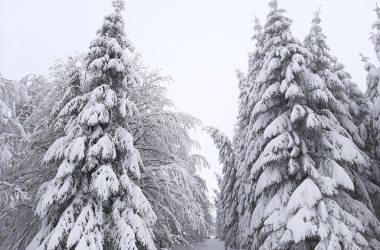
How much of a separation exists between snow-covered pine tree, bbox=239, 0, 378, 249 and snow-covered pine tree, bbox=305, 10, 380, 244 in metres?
0.55

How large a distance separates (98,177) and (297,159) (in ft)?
27.5

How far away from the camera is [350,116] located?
1802 centimetres

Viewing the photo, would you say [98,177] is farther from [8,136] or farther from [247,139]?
[247,139]

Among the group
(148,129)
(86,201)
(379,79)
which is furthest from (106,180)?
(379,79)

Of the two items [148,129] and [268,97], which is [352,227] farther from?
[148,129]

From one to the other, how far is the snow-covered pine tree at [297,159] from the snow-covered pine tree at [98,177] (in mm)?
5449

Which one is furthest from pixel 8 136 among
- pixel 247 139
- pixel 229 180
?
pixel 229 180

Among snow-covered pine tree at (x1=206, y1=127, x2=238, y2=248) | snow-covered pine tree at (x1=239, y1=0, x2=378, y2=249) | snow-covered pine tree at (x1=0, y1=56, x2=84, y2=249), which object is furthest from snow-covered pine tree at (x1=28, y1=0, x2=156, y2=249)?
snow-covered pine tree at (x1=206, y1=127, x2=238, y2=248)

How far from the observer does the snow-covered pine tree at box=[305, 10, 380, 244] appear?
15367mm

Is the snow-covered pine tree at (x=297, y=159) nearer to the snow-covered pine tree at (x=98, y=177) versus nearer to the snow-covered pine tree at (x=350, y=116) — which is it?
the snow-covered pine tree at (x=350, y=116)

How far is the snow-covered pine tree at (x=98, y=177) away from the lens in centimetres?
1120

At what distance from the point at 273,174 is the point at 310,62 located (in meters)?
6.38

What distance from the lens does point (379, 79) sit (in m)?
20.3

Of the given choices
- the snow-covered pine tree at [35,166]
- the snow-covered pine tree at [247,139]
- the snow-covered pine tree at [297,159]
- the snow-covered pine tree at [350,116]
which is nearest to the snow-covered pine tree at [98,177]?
the snow-covered pine tree at [35,166]
